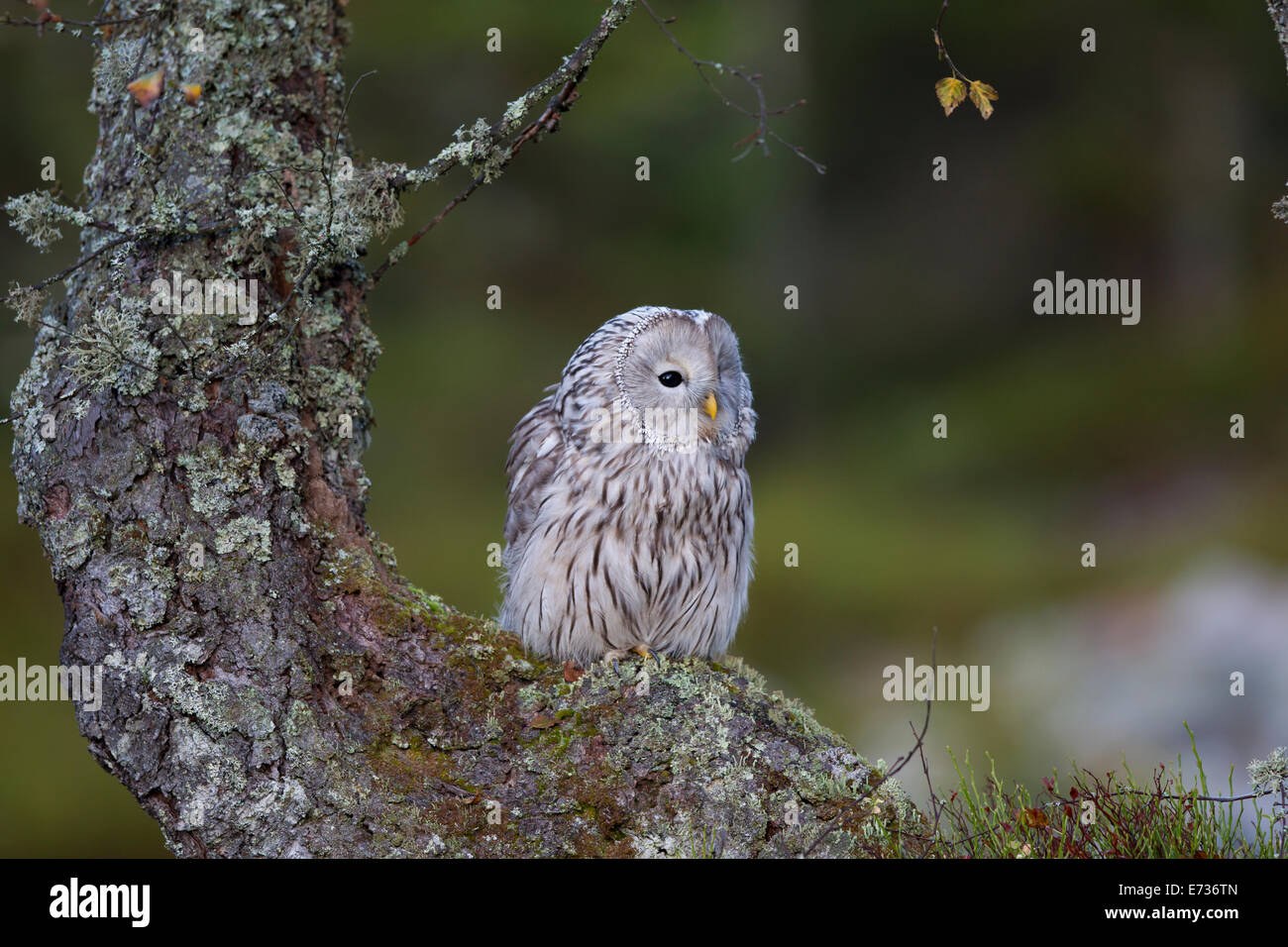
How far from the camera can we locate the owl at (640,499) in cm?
346

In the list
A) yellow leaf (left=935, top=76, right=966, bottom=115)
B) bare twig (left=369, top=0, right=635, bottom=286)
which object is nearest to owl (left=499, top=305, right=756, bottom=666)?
bare twig (left=369, top=0, right=635, bottom=286)

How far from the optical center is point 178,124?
3.31 metres

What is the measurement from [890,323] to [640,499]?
27.8 feet

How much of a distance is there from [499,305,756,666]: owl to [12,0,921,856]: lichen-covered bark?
0.80 feet

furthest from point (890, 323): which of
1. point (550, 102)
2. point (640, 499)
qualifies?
point (550, 102)

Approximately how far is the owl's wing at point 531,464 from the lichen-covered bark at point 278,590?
0.51 meters

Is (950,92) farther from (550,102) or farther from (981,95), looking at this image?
(550,102)

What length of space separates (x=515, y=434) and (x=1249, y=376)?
25.8ft

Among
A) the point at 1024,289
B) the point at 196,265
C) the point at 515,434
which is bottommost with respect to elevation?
the point at 515,434

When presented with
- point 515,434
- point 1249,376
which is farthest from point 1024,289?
point 515,434

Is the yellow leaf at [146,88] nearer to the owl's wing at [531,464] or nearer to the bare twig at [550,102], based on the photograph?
the bare twig at [550,102]

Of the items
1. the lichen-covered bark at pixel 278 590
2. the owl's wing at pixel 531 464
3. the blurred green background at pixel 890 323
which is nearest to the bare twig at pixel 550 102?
the lichen-covered bark at pixel 278 590

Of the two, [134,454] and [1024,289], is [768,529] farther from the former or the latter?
[134,454]
